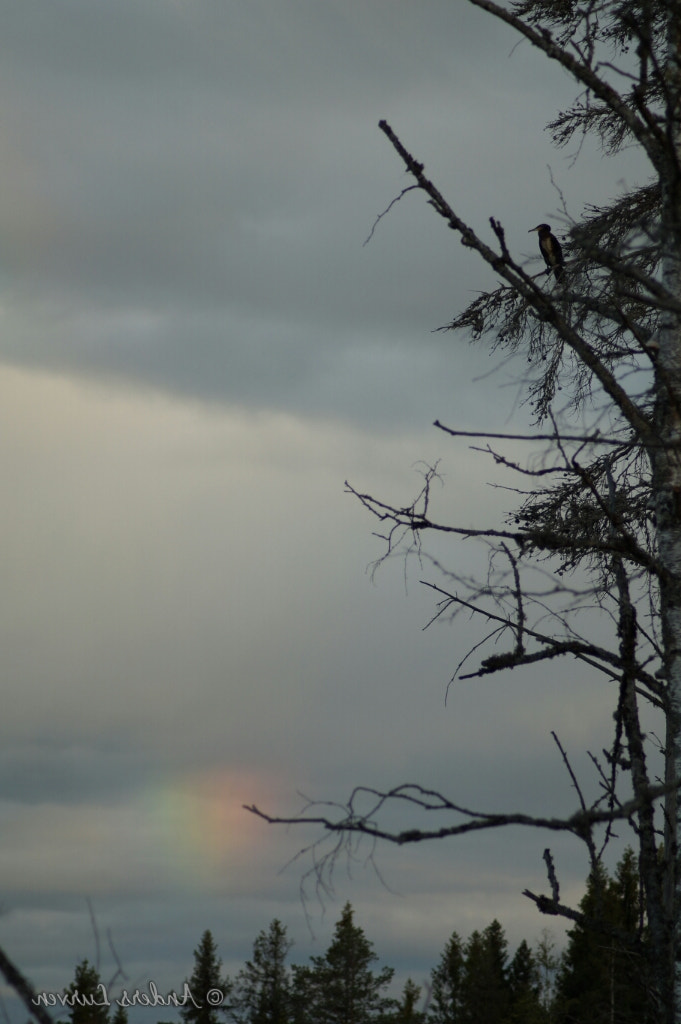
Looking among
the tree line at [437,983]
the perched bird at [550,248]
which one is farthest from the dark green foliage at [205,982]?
the perched bird at [550,248]

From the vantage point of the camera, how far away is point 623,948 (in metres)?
4.40

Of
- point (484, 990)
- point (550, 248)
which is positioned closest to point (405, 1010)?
point (484, 990)

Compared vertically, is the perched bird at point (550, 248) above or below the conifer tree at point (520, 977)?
above

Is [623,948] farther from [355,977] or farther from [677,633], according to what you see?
[355,977]

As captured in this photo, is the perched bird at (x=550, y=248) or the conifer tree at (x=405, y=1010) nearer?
the perched bird at (x=550, y=248)

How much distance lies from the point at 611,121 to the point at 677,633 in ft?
17.7

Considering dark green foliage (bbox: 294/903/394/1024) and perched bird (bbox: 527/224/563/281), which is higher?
perched bird (bbox: 527/224/563/281)

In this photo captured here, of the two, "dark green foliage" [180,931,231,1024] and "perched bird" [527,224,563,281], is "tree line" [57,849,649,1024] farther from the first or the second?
"perched bird" [527,224,563,281]

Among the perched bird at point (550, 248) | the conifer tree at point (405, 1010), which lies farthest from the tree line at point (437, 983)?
the perched bird at point (550, 248)

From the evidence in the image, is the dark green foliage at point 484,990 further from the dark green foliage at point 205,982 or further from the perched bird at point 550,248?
the perched bird at point 550,248

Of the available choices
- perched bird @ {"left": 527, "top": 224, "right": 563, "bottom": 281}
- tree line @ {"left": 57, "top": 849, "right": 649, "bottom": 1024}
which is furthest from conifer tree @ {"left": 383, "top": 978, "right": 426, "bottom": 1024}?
perched bird @ {"left": 527, "top": 224, "right": 563, "bottom": 281}

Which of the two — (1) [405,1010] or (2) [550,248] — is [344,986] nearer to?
(1) [405,1010]

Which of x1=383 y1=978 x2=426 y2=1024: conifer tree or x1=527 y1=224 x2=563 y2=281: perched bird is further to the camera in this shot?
x1=383 y1=978 x2=426 y2=1024: conifer tree

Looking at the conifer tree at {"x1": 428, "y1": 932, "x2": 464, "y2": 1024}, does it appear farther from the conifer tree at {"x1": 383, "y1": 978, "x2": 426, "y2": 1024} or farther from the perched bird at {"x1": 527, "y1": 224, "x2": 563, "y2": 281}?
the perched bird at {"x1": 527, "y1": 224, "x2": 563, "y2": 281}
